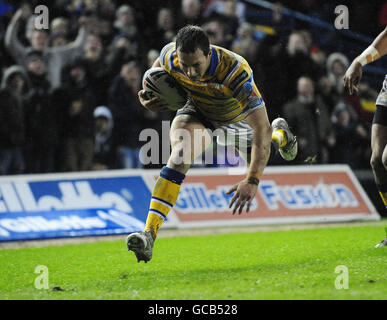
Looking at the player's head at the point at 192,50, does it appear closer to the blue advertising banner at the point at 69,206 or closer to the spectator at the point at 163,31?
the blue advertising banner at the point at 69,206

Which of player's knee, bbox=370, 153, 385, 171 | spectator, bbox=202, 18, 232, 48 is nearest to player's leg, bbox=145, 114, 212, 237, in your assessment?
player's knee, bbox=370, 153, 385, 171

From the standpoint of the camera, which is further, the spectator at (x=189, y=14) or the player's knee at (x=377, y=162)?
the spectator at (x=189, y=14)

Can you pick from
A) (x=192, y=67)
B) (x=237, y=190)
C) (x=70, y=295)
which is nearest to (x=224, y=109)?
(x=192, y=67)

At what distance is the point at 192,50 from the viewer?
439 centimetres

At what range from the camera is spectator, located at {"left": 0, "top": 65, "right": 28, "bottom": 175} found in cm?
814

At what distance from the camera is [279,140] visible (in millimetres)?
6406

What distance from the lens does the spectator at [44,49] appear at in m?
8.40

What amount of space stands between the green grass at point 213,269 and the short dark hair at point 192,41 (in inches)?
65.7

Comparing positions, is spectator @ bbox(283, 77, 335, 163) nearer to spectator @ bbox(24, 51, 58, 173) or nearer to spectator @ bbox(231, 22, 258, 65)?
spectator @ bbox(231, 22, 258, 65)

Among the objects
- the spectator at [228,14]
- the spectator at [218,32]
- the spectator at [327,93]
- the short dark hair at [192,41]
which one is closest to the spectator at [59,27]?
the spectator at [218,32]

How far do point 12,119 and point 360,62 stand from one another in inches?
199

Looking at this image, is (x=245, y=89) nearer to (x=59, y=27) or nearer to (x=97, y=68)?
(x=97, y=68)

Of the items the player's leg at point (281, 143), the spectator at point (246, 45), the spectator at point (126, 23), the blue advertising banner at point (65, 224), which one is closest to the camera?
the player's leg at point (281, 143)

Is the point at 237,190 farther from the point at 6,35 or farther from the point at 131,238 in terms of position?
the point at 6,35
